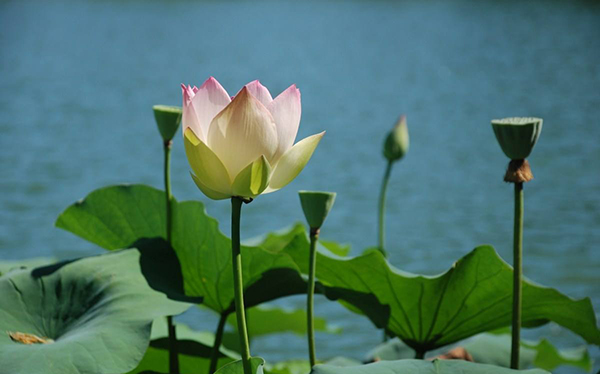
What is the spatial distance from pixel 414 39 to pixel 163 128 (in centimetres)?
1363

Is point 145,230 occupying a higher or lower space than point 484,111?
lower

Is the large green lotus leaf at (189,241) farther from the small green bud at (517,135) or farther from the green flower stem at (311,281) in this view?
the small green bud at (517,135)

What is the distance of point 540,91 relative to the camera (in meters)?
7.94

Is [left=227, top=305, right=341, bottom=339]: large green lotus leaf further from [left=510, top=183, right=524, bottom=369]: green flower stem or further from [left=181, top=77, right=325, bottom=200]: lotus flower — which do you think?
[left=181, top=77, right=325, bottom=200]: lotus flower

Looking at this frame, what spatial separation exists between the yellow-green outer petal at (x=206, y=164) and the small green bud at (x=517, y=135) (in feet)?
0.88

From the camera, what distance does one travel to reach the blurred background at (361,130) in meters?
3.80

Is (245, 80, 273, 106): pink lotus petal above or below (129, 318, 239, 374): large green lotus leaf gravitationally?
above

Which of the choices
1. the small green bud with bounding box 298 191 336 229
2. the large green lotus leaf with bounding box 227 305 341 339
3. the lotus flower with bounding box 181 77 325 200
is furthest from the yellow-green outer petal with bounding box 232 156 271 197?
the large green lotus leaf with bounding box 227 305 341 339

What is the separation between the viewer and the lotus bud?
0.66 metres

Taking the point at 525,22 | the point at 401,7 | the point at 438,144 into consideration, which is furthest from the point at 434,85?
the point at 401,7

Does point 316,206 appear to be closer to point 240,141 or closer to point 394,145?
point 240,141

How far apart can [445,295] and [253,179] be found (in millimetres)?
405

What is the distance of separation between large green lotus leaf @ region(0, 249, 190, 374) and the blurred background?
169 centimetres

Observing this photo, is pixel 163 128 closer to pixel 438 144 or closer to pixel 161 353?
pixel 161 353
